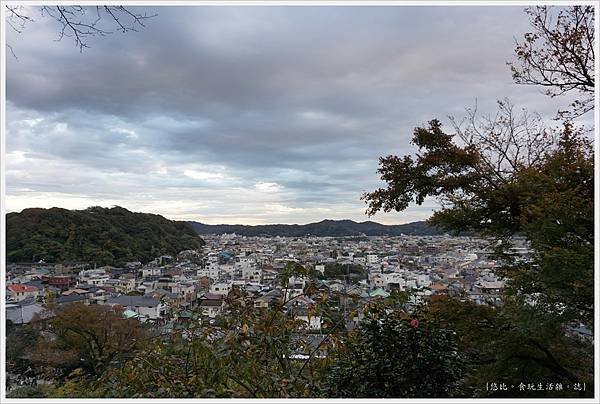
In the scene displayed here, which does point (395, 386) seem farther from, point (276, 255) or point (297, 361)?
point (276, 255)

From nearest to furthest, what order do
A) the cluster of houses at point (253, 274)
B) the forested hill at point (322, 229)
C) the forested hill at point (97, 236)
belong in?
the cluster of houses at point (253, 274) < the forested hill at point (97, 236) < the forested hill at point (322, 229)

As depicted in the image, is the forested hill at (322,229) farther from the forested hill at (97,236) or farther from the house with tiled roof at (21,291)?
the house with tiled roof at (21,291)

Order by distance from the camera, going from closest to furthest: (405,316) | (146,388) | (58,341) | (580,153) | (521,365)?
(146,388) → (405,316) → (521,365) → (580,153) → (58,341)

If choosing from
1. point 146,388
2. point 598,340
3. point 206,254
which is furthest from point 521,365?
point 206,254

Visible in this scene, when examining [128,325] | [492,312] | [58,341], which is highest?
[492,312]

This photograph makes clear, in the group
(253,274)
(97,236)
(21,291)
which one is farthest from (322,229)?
(21,291)

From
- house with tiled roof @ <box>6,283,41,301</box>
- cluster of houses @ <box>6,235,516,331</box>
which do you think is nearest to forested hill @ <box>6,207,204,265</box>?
cluster of houses @ <box>6,235,516,331</box>

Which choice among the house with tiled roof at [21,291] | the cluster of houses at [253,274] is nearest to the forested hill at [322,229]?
the cluster of houses at [253,274]

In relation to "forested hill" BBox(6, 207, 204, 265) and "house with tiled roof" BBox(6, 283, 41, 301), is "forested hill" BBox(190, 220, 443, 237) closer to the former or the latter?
"forested hill" BBox(6, 207, 204, 265)
